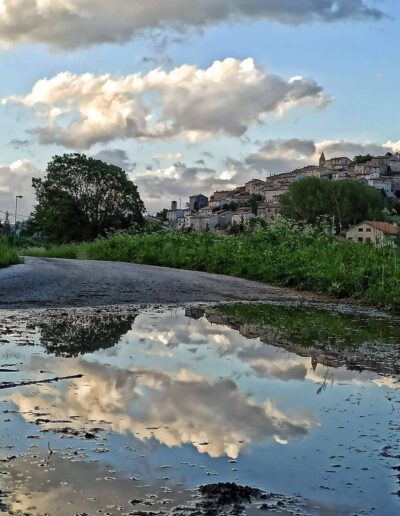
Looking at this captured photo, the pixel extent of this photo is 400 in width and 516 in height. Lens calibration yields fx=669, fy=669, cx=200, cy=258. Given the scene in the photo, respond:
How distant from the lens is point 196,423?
3.68 metres

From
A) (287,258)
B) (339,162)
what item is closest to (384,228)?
(287,258)

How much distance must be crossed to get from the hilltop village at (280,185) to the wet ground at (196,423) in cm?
9924

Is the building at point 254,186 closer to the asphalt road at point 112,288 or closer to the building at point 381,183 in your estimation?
the building at point 381,183

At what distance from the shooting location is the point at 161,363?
5.36 metres

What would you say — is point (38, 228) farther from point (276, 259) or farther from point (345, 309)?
point (345, 309)

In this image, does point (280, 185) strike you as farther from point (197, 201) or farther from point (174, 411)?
point (174, 411)

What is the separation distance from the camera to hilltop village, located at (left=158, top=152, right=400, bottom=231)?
402 feet

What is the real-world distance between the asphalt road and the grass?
757 millimetres

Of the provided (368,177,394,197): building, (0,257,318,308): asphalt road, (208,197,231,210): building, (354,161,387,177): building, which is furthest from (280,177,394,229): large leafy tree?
(354,161,387,177): building

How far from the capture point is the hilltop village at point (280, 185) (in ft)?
402

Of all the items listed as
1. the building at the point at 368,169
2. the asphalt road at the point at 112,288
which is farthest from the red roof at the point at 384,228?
the building at the point at 368,169

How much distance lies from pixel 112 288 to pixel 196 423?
302 inches

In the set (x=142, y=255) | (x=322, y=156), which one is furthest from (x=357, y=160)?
(x=142, y=255)

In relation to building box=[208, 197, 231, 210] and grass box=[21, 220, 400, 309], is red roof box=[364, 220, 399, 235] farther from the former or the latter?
building box=[208, 197, 231, 210]
